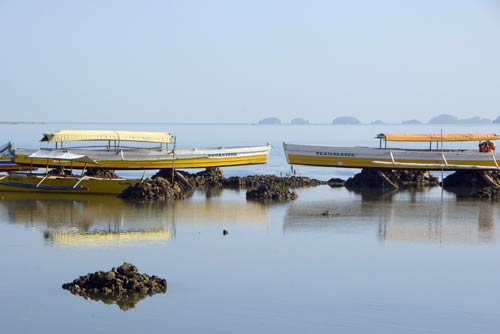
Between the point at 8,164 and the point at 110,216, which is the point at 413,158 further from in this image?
the point at 8,164

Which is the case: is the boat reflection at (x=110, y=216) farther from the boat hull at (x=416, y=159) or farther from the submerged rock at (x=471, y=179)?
the submerged rock at (x=471, y=179)

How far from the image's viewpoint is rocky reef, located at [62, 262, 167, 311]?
19031 millimetres

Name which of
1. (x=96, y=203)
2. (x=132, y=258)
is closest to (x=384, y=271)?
(x=132, y=258)

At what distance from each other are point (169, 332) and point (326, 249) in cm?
928

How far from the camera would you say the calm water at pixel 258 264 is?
1778 cm

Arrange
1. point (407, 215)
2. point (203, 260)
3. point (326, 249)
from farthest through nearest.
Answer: point (407, 215)
point (326, 249)
point (203, 260)

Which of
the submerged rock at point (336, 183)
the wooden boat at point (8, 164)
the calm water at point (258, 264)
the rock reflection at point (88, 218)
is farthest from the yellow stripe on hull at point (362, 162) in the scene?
the wooden boat at point (8, 164)

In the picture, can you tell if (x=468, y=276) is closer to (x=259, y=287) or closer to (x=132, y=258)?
(x=259, y=287)

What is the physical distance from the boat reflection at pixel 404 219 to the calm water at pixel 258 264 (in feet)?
0.21

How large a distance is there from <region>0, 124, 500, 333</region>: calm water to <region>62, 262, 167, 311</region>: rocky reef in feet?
0.97

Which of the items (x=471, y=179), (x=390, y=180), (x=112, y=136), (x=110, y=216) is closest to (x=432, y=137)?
(x=471, y=179)

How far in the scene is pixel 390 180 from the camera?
44.9 metres

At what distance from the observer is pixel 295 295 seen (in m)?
19.7

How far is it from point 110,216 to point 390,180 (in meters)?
17.6
